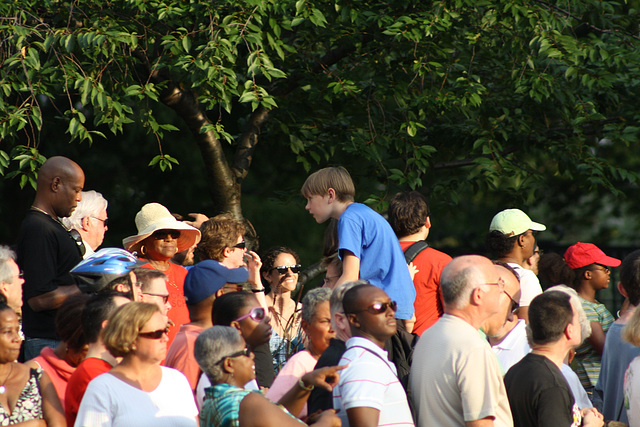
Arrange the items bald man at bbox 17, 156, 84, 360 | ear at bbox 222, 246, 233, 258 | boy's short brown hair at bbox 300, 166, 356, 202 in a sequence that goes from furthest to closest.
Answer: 1. ear at bbox 222, 246, 233, 258
2. boy's short brown hair at bbox 300, 166, 356, 202
3. bald man at bbox 17, 156, 84, 360

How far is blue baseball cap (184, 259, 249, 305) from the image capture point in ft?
14.5

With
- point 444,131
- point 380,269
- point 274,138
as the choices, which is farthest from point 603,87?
point 380,269

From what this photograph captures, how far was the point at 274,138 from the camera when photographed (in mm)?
8312

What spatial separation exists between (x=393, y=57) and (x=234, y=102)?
1.82 m

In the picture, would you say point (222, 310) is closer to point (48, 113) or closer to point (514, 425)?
point (514, 425)

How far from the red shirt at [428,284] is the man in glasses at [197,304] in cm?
114

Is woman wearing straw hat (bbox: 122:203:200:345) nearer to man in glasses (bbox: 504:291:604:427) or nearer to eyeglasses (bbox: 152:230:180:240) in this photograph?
eyeglasses (bbox: 152:230:180:240)

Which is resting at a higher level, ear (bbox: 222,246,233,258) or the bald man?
the bald man

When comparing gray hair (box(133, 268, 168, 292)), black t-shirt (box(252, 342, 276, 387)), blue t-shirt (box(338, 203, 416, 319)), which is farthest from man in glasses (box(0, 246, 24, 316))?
blue t-shirt (box(338, 203, 416, 319))

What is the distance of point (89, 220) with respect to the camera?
551 cm

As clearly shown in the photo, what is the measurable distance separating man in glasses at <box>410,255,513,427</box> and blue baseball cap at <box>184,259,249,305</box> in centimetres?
131

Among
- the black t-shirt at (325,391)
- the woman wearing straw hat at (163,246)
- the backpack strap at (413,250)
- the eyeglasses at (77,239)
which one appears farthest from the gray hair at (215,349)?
the backpack strap at (413,250)

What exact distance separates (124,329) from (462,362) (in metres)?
1.45

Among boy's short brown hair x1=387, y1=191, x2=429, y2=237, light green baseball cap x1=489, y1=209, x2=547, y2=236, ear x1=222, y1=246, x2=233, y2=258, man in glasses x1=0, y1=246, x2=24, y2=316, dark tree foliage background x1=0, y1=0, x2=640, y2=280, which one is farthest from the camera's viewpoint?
dark tree foliage background x1=0, y1=0, x2=640, y2=280
